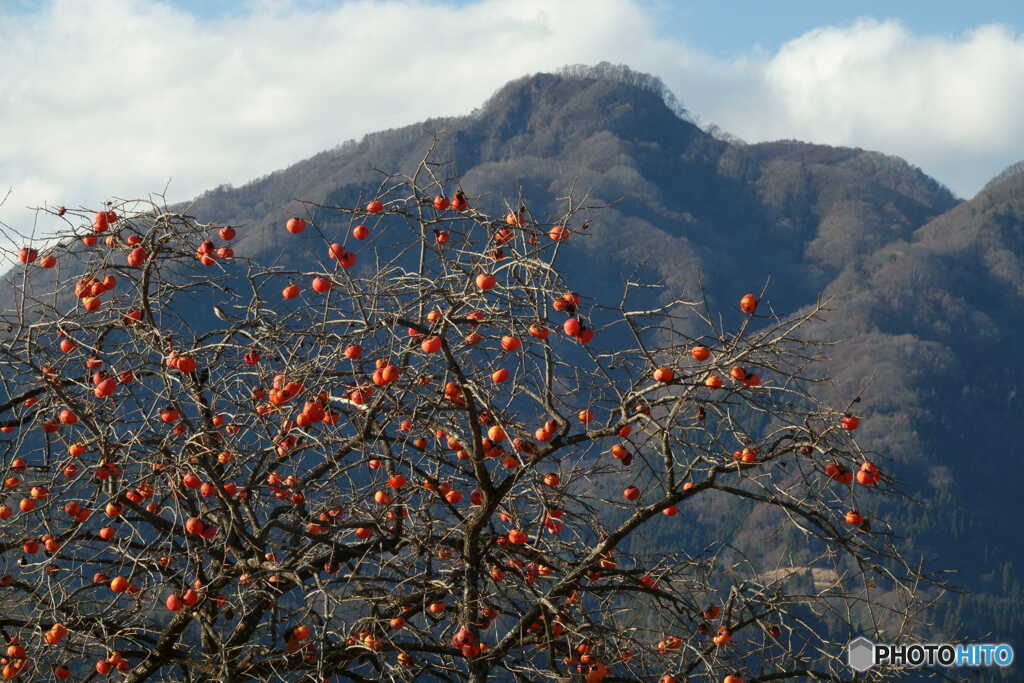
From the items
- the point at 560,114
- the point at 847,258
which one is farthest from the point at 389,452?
the point at 560,114

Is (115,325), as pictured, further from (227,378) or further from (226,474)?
(226,474)

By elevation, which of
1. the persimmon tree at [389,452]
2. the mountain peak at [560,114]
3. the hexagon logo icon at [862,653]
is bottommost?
the hexagon logo icon at [862,653]

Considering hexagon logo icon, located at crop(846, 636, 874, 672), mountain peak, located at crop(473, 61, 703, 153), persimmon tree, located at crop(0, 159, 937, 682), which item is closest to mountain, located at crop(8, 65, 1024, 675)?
mountain peak, located at crop(473, 61, 703, 153)

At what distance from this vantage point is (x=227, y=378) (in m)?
5.39

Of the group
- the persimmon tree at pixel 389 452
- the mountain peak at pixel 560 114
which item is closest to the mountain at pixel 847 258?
the mountain peak at pixel 560 114

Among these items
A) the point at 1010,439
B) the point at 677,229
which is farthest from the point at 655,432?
the point at 677,229

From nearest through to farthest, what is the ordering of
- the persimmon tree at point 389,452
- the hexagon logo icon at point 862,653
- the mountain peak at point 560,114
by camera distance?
the persimmon tree at point 389,452 < the hexagon logo icon at point 862,653 < the mountain peak at point 560,114

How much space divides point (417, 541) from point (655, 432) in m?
1.21

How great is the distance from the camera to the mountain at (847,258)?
106875 millimetres

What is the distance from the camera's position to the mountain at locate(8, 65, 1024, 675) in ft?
Answer: 351

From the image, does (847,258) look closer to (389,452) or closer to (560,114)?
(560,114)

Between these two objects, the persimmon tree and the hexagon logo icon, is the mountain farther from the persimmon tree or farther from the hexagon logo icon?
the persimmon tree

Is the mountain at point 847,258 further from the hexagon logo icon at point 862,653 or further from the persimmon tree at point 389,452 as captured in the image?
the persimmon tree at point 389,452

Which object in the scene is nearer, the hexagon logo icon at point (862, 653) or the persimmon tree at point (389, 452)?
the persimmon tree at point (389, 452)
